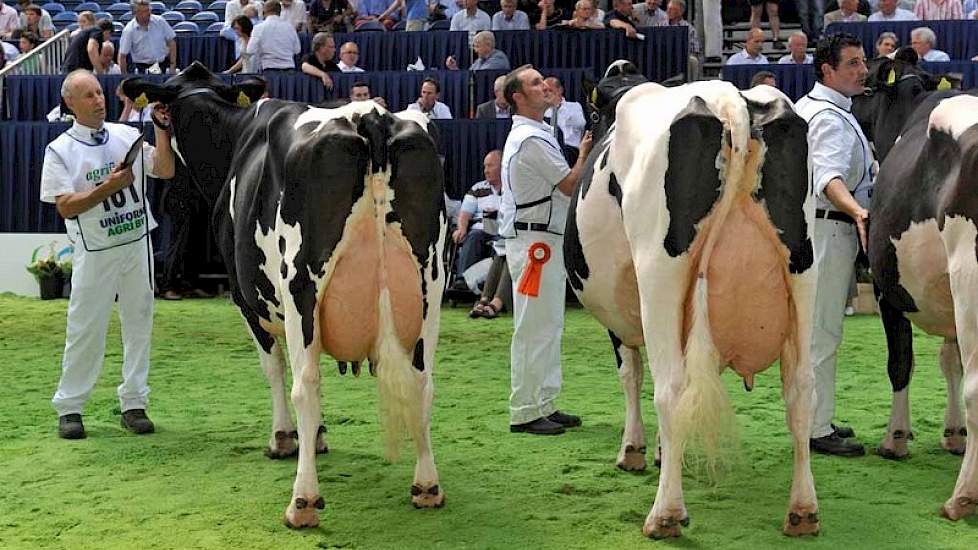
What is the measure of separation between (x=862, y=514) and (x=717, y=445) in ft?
2.84

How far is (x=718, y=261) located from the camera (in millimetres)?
4691

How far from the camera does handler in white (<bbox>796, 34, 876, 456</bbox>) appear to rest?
601 centimetres

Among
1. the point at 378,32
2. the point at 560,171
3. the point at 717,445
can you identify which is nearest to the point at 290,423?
the point at 560,171

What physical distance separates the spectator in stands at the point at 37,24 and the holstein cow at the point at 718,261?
52.7ft

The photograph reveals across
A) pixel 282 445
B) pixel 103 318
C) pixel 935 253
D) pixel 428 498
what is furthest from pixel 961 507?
pixel 103 318

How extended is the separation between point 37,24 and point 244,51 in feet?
16.5

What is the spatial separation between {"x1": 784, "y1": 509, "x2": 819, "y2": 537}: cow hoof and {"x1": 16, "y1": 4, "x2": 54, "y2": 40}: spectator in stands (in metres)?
16.7

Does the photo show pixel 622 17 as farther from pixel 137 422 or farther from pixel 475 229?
pixel 137 422

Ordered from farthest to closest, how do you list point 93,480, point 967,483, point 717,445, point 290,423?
point 290,423 → point 93,480 → point 967,483 → point 717,445

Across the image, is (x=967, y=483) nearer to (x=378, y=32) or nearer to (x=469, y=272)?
(x=469, y=272)

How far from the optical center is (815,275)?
480 cm

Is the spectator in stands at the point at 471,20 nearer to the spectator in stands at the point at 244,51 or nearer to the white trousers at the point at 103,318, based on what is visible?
the spectator in stands at the point at 244,51

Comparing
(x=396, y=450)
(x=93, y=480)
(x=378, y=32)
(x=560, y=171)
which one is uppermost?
(x=378, y=32)

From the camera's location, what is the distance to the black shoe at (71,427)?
677 centimetres
